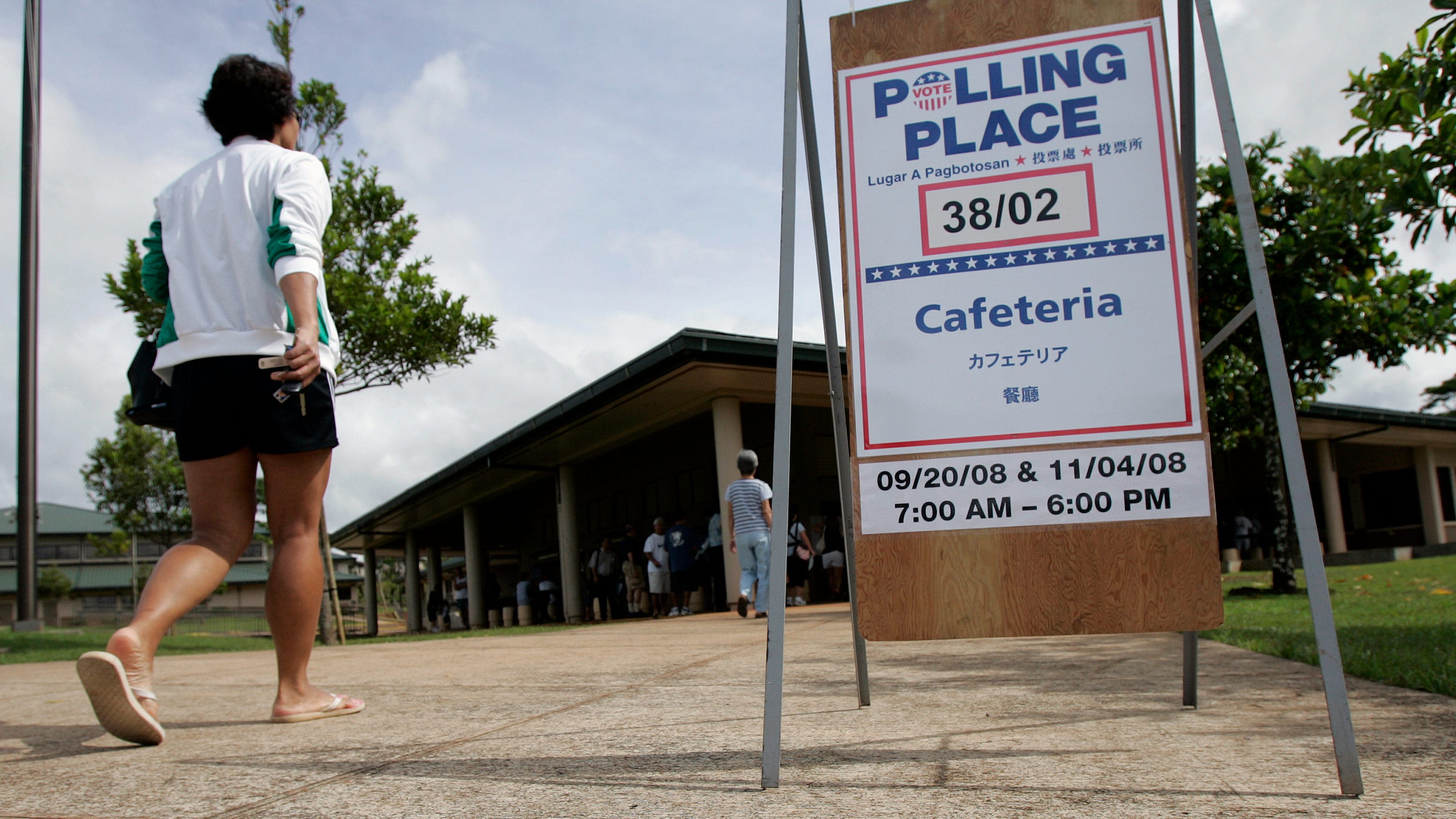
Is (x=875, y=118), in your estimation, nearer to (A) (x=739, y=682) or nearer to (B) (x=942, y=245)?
(B) (x=942, y=245)

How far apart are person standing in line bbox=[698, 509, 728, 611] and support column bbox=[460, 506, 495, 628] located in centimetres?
1017

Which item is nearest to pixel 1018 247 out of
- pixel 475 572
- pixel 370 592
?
pixel 475 572

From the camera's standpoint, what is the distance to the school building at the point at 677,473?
1452cm

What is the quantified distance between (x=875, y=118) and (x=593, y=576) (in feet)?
59.5

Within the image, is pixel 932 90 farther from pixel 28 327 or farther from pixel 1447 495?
pixel 1447 495

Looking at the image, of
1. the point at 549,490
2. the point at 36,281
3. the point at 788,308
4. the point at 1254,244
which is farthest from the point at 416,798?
the point at 549,490

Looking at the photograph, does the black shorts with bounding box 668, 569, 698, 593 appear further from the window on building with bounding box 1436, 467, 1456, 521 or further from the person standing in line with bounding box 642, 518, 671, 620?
the window on building with bounding box 1436, 467, 1456, 521

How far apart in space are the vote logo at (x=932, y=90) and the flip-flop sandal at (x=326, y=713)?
2.38 m

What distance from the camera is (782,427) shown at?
1.95m

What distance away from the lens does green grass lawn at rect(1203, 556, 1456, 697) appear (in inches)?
120

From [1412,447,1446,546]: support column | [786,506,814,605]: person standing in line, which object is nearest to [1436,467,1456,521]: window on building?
[1412,447,1446,546]: support column

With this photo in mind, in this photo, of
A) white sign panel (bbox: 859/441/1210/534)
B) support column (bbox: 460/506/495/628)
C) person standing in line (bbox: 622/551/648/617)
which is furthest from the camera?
support column (bbox: 460/506/495/628)

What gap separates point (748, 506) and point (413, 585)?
2806cm

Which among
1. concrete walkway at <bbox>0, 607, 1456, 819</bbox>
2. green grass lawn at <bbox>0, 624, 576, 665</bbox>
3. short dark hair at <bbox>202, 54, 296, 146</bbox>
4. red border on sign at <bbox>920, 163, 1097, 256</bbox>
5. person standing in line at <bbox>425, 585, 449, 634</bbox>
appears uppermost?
short dark hair at <bbox>202, 54, 296, 146</bbox>
